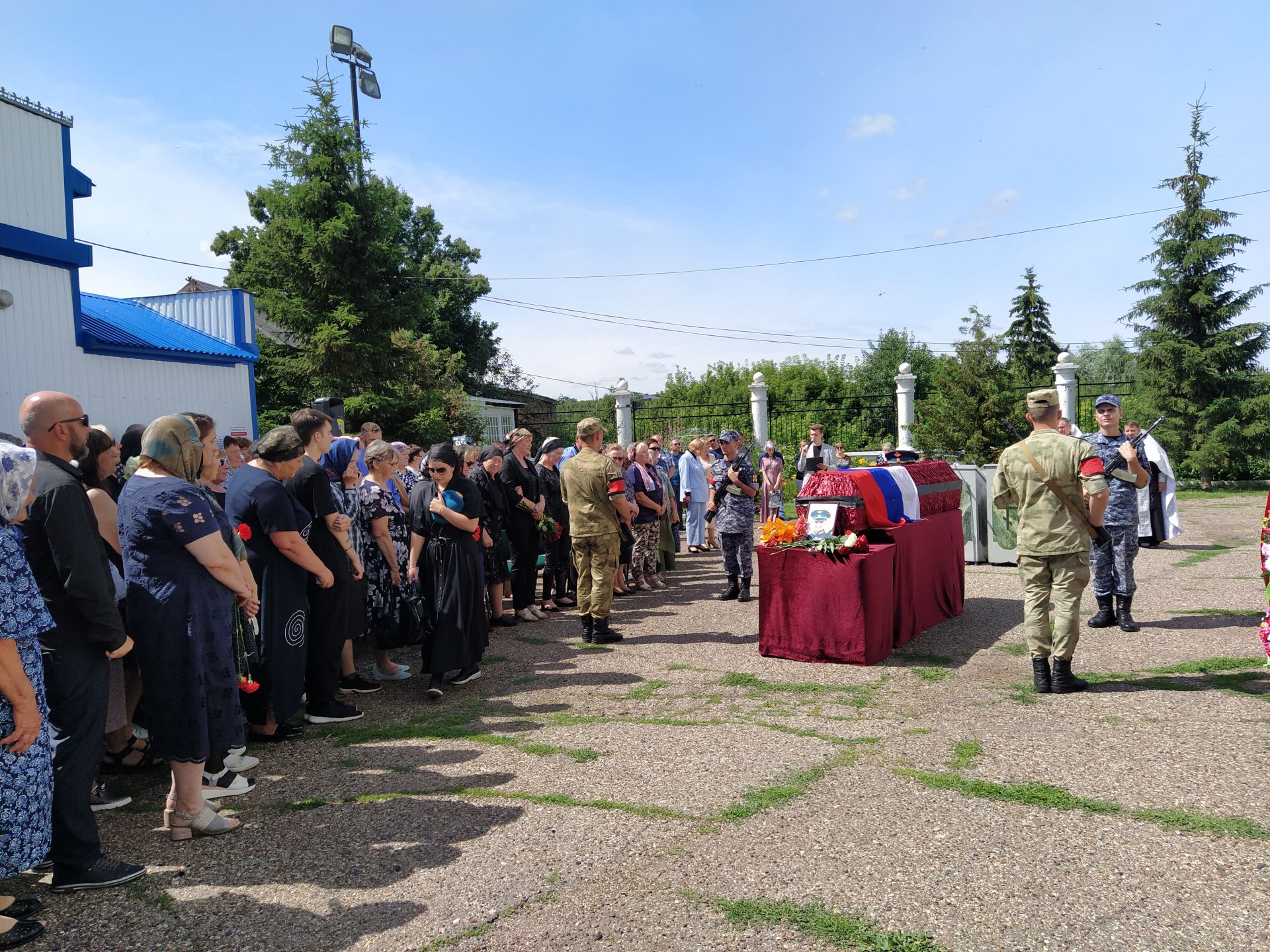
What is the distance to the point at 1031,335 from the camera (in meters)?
31.1

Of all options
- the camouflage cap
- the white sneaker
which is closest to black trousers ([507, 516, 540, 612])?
the white sneaker

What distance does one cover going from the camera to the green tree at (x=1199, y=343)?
19656 mm

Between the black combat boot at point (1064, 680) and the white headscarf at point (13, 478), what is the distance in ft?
18.4

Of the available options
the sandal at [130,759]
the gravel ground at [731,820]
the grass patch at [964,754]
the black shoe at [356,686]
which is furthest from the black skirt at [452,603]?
the grass patch at [964,754]

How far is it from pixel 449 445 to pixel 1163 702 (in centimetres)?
496

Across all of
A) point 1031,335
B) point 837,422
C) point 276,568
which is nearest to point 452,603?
point 276,568

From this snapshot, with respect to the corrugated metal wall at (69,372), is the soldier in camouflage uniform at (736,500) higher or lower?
lower

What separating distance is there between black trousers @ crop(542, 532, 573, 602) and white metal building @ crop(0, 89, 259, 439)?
160 inches

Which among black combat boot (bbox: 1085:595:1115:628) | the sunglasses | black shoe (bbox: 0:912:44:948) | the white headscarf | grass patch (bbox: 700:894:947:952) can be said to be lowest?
grass patch (bbox: 700:894:947:952)

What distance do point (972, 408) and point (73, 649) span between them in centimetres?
1843

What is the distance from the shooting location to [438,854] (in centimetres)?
348

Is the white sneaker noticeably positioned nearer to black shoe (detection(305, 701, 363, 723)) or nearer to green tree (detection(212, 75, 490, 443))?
black shoe (detection(305, 701, 363, 723))

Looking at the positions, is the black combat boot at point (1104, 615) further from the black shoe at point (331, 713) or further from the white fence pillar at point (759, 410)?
the white fence pillar at point (759, 410)

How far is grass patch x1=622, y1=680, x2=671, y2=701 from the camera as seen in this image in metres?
5.70
